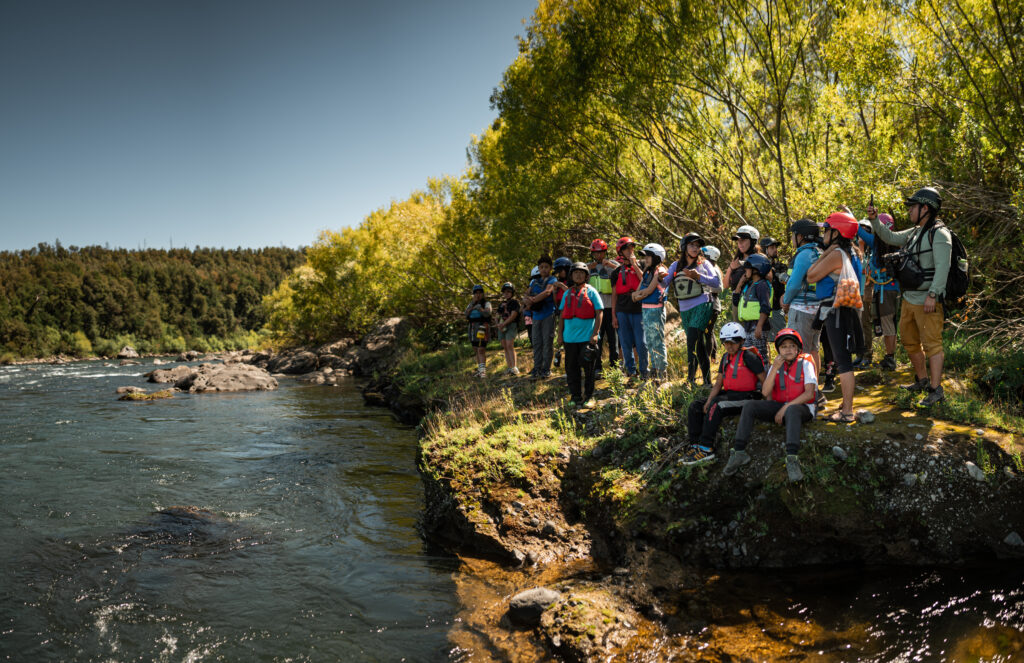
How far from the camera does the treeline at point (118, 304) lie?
2721 inches

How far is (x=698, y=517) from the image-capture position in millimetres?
5766

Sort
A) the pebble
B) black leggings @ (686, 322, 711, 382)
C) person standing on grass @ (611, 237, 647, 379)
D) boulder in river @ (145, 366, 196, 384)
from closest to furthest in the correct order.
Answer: the pebble → black leggings @ (686, 322, 711, 382) → person standing on grass @ (611, 237, 647, 379) → boulder in river @ (145, 366, 196, 384)

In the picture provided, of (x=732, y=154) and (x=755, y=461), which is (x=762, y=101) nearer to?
(x=732, y=154)

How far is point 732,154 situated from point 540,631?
11.2 meters

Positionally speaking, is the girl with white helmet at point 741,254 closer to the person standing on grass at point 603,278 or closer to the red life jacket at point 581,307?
the red life jacket at point 581,307

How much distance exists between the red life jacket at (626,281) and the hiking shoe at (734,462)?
346 centimetres

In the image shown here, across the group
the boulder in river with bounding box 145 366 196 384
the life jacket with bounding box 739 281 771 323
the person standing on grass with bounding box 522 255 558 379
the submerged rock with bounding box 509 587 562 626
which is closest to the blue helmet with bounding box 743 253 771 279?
the life jacket with bounding box 739 281 771 323

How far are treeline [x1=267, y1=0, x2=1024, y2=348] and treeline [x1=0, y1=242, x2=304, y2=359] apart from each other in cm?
6868

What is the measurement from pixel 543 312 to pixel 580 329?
8.99 feet

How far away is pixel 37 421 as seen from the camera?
1580 cm

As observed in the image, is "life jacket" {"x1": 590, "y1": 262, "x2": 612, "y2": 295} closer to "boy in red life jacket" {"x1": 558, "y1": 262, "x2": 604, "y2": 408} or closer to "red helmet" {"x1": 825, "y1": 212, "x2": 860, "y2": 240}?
"boy in red life jacket" {"x1": 558, "y1": 262, "x2": 604, "y2": 408}

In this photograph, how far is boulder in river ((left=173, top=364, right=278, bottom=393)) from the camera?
2314cm

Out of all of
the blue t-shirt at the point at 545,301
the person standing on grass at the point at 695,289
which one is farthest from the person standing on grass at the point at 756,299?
the blue t-shirt at the point at 545,301

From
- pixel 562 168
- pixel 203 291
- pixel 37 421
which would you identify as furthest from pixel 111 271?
pixel 562 168
